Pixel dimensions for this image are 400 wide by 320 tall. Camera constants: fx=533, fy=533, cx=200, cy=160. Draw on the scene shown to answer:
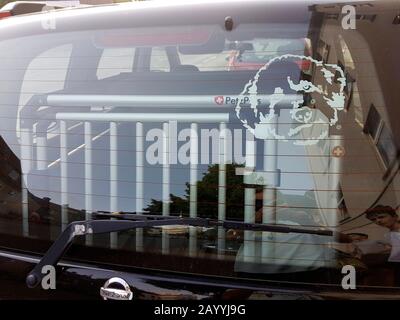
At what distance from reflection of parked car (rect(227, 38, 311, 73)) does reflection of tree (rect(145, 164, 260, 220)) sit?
33 cm

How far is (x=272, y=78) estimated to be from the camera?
5.12 feet

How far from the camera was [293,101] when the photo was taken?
155 centimetres

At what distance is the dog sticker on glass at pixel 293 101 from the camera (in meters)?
1.53

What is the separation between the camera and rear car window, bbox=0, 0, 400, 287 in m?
1.50

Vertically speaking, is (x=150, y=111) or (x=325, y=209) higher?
(x=150, y=111)

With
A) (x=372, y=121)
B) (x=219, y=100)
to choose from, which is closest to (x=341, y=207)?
(x=372, y=121)

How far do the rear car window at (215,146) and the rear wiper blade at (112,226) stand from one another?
2 centimetres

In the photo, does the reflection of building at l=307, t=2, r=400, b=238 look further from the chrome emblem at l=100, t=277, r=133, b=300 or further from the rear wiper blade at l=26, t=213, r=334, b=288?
the chrome emblem at l=100, t=277, r=133, b=300

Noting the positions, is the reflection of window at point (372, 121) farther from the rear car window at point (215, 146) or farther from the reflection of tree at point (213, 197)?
the reflection of tree at point (213, 197)

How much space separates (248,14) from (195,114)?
1.09ft

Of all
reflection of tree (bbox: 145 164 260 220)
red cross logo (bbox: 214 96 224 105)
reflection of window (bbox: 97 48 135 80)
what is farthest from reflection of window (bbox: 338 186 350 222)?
reflection of window (bbox: 97 48 135 80)
